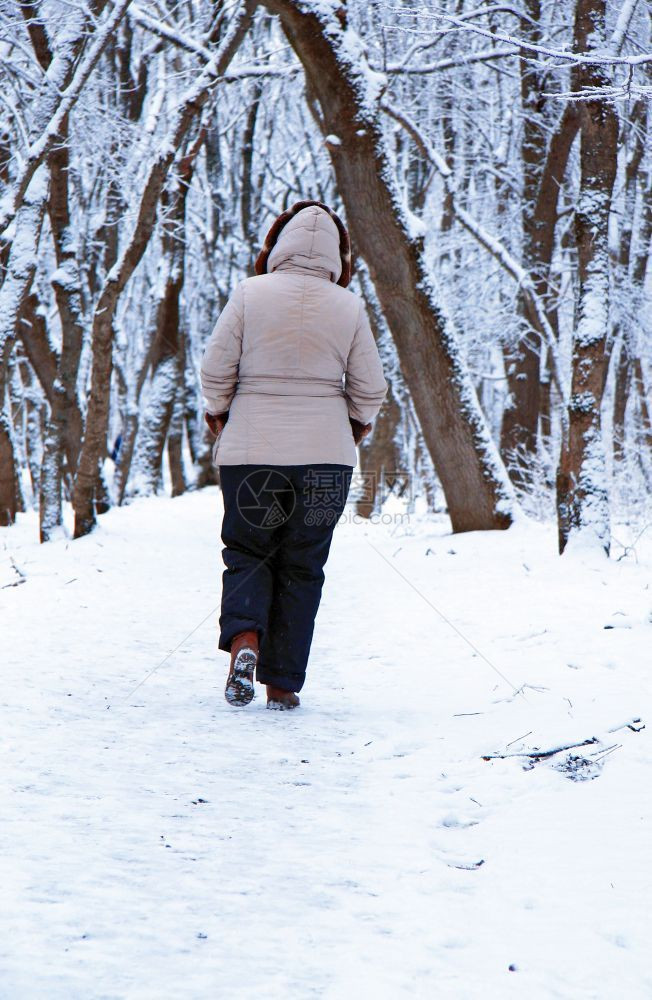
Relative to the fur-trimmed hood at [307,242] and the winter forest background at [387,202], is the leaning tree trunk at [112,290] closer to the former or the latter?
the winter forest background at [387,202]

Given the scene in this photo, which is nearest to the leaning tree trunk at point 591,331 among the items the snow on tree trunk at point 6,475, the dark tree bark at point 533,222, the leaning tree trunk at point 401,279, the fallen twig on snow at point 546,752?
the leaning tree trunk at point 401,279

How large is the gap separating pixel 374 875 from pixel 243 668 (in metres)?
1.51

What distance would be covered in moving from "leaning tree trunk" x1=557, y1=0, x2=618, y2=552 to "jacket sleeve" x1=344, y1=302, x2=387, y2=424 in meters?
2.59

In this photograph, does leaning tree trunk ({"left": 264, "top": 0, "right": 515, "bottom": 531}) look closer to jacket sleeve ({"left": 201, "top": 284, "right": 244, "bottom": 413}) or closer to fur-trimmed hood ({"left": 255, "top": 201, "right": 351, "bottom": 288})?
fur-trimmed hood ({"left": 255, "top": 201, "right": 351, "bottom": 288})

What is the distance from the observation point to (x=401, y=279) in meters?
7.43

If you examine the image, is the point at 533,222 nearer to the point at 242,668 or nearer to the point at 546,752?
the point at 242,668

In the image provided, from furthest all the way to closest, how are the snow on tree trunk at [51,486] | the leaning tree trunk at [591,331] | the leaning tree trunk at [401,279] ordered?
the snow on tree trunk at [51,486]
the leaning tree trunk at [401,279]
the leaning tree trunk at [591,331]

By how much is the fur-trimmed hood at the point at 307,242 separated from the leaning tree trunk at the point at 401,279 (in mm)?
3619

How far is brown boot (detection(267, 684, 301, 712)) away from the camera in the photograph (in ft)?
12.0

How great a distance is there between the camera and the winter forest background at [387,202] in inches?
237

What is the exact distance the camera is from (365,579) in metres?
7.02

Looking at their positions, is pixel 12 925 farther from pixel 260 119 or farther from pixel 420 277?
pixel 260 119

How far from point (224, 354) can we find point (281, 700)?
1.48 meters

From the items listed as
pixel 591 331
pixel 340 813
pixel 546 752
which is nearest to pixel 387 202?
pixel 591 331
